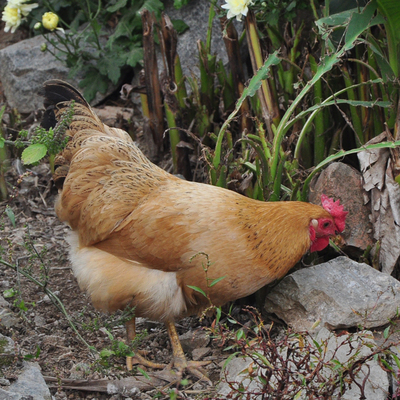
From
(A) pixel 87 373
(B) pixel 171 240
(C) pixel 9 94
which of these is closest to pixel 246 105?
(B) pixel 171 240

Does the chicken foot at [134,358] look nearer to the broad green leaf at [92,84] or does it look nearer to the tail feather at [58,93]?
the tail feather at [58,93]

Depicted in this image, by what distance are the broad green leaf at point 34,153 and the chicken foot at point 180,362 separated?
52.6 inches

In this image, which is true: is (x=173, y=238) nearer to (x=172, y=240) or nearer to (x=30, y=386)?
(x=172, y=240)

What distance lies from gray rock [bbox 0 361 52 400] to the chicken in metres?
0.67

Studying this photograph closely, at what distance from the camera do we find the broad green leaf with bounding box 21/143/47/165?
10.6 ft

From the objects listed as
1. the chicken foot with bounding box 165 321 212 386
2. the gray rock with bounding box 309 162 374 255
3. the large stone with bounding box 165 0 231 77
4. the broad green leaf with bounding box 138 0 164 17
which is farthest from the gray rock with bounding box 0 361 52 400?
the broad green leaf with bounding box 138 0 164 17

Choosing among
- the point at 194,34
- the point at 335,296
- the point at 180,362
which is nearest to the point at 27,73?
the point at 194,34

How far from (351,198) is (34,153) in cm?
228

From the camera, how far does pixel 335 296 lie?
346 centimetres

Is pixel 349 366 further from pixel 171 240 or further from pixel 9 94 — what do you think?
pixel 9 94

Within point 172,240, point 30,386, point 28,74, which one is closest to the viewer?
point 30,386

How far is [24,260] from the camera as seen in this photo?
14.4 feet

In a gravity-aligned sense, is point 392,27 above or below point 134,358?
above

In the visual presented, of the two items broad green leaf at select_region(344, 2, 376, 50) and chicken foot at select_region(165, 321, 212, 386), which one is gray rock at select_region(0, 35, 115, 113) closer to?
broad green leaf at select_region(344, 2, 376, 50)
